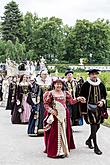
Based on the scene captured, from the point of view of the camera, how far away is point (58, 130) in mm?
7836

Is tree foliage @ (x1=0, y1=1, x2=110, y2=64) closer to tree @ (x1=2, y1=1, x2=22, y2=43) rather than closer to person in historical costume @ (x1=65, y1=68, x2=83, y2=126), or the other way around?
tree @ (x1=2, y1=1, x2=22, y2=43)

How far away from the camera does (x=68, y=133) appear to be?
8.00 meters

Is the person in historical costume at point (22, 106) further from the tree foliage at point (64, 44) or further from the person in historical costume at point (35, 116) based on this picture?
the tree foliage at point (64, 44)

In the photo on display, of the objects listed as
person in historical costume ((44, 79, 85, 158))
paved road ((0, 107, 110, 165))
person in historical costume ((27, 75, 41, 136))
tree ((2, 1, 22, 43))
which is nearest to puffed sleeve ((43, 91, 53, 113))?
Result: person in historical costume ((44, 79, 85, 158))

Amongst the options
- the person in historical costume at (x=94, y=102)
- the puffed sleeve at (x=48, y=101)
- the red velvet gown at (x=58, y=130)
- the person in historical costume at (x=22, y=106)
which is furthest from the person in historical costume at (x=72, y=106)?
the puffed sleeve at (x=48, y=101)

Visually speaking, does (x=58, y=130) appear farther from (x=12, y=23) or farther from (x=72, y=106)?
(x=12, y=23)

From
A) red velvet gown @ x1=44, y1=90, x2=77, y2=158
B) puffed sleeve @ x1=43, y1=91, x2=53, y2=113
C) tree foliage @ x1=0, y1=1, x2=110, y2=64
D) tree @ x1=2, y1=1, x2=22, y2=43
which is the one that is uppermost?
tree @ x1=2, y1=1, x2=22, y2=43

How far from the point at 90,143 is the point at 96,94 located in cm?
104

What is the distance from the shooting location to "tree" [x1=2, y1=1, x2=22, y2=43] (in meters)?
82.2

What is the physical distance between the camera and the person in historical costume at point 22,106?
494 inches

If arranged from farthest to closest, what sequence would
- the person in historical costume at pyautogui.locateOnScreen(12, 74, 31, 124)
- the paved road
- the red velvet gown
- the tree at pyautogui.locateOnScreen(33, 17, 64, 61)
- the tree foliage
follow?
the tree foliage, the tree at pyautogui.locateOnScreen(33, 17, 64, 61), the person in historical costume at pyautogui.locateOnScreen(12, 74, 31, 124), the red velvet gown, the paved road

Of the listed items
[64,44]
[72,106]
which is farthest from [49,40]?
[72,106]

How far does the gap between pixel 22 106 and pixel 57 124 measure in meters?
5.00

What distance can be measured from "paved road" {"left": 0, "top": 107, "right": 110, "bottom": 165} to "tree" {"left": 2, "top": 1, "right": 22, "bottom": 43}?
234 feet
